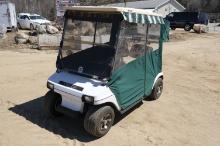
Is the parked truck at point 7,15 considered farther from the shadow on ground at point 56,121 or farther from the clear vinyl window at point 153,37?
the clear vinyl window at point 153,37

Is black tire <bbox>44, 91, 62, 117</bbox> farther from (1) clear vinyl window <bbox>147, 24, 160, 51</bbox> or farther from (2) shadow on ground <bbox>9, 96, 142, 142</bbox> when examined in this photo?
(1) clear vinyl window <bbox>147, 24, 160, 51</bbox>

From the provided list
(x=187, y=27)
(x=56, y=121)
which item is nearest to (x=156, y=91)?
(x=56, y=121)

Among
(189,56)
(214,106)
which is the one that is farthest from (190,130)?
(189,56)

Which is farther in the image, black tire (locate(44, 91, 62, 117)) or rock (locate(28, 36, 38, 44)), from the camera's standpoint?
rock (locate(28, 36, 38, 44))

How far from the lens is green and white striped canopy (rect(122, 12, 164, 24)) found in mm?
5896

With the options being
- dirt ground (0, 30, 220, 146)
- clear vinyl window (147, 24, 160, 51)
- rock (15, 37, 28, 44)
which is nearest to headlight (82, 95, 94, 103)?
dirt ground (0, 30, 220, 146)

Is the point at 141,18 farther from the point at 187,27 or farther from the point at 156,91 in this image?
the point at 187,27

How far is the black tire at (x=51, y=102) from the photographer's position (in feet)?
21.4

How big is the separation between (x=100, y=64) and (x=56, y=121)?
5.42 ft

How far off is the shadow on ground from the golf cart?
23 centimetres

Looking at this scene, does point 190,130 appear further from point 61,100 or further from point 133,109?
point 61,100

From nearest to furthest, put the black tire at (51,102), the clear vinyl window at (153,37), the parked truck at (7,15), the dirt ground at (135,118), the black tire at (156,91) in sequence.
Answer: the dirt ground at (135,118) → the black tire at (51,102) → the clear vinyl window at (153,37) → the black tire at (156,91) → the parked truck at (7,15)

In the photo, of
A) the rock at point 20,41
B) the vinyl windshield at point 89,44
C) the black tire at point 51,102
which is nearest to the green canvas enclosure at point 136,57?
the vinyl windshield at point 89,44

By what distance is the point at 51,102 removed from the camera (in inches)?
258
